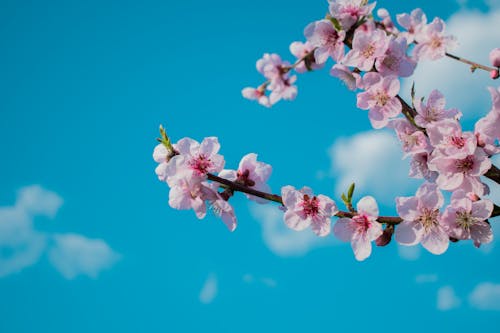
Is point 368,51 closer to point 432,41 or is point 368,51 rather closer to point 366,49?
point 366,49

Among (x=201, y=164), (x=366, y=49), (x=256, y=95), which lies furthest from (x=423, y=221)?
(x=256, y=95)

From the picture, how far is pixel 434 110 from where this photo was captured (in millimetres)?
3387

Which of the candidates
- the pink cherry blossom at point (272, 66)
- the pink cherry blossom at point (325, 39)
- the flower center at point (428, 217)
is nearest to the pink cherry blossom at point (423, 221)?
A: the flower center at point (428, 217)

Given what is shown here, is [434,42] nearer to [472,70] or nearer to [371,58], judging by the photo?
[472,70]

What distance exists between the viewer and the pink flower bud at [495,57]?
3.74 metres

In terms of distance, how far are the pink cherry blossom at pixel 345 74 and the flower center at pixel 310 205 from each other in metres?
1.03

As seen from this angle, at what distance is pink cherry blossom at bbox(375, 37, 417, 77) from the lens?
3.43m

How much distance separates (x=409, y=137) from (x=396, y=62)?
59 centimetres

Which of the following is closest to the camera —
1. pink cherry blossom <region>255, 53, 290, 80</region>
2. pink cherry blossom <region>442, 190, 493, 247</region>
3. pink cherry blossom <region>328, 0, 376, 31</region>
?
pink cherry blossom <region>442, 190, 493, 247</region>

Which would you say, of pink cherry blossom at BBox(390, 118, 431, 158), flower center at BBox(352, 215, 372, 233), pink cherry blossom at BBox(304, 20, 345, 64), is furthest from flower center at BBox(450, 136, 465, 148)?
pink cherry blossom at BBox(304, 20, 345, 64)

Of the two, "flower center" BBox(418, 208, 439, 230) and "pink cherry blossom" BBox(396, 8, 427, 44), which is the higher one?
"pink cherry blossom" BBox(396, 8, 427, 44)

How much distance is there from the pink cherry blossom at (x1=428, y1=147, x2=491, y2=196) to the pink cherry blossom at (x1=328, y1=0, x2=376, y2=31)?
1277mm

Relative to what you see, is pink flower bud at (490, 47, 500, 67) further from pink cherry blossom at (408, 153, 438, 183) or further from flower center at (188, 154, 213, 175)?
flower center at (188, 154, 213, 175)

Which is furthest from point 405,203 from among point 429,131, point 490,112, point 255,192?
point 255,192
